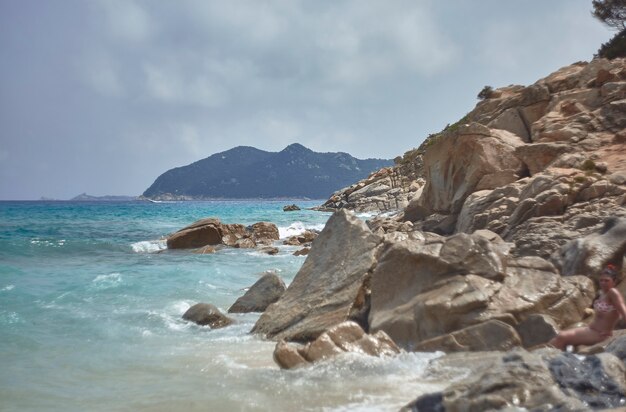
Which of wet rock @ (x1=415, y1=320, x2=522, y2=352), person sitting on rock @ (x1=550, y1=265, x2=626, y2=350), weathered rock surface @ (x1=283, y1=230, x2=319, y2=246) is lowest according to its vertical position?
weathered rock surface @ (x1=283, y1=230, x2=319, y2=246)

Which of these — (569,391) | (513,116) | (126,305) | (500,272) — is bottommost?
(126,305)

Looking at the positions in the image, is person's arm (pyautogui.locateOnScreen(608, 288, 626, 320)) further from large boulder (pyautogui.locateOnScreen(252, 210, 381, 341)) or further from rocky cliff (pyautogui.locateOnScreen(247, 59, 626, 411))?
large boulder (pyautogui.locateOnScreen(252, 210, 381, 341))

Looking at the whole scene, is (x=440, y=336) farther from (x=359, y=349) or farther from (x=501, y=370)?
(x=501, y=370)

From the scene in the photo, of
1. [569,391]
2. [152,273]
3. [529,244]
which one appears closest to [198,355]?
[569,391]

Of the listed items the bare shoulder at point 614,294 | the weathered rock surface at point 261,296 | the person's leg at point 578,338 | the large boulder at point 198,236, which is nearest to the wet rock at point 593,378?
the person's leg at point 578,338

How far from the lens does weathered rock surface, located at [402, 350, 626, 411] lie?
14.9 feet

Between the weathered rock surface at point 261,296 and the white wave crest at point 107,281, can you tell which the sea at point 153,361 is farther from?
the weathered rock surface at point 261,296

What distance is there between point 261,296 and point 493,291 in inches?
268

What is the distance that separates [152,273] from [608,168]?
17058 millimetres

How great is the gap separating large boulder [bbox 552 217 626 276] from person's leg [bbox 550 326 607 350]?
250cm

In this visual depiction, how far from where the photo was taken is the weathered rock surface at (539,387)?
455 cm

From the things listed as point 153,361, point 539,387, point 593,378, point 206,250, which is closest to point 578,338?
point 593,378

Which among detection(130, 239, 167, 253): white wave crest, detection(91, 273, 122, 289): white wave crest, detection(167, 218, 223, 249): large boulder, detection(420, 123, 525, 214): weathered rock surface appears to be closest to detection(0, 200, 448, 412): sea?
detection(91, 273, 122, 289): white wave crest

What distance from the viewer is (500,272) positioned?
884cm
